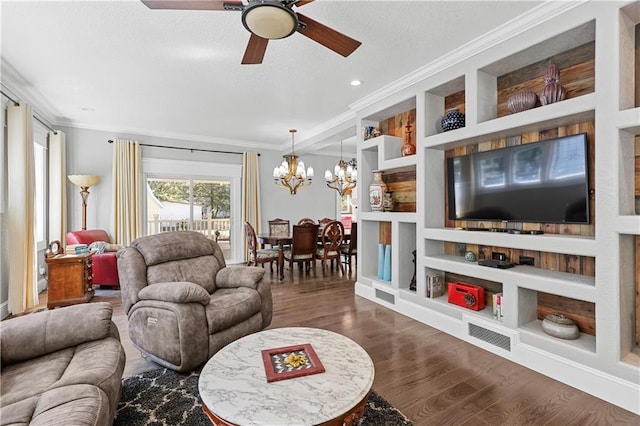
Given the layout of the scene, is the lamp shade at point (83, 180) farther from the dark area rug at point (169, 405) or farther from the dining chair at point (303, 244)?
the dark area rug at point (169, 405)

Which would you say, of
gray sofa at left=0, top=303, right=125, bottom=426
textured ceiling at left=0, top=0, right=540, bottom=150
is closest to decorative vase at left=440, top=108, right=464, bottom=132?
textured ceiling at left=0, top=0, right=540, bottom=150

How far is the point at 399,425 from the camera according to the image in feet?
5.76

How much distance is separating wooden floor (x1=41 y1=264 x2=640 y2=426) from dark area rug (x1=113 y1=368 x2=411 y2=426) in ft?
0.42

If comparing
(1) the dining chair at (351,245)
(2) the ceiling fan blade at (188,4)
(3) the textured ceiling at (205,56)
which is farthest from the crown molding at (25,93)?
(1) the dining chair at (351,245)

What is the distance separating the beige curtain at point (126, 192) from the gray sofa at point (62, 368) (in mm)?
4248

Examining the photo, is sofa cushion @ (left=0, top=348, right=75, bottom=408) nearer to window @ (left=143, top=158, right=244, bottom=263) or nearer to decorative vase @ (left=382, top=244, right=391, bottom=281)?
decorative vase @ (left=382, top=244, right=391, bottom=281)

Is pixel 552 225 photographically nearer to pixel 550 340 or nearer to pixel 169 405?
pixel 550 340

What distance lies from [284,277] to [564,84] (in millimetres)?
4395

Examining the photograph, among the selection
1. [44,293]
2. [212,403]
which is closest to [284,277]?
[44,293]

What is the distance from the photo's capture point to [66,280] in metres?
3.82

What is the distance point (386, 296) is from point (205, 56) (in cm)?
333

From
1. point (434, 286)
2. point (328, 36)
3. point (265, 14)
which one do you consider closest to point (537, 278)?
point (434, 286)

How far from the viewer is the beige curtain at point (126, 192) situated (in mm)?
5547

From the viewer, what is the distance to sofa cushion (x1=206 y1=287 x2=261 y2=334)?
235 cm
